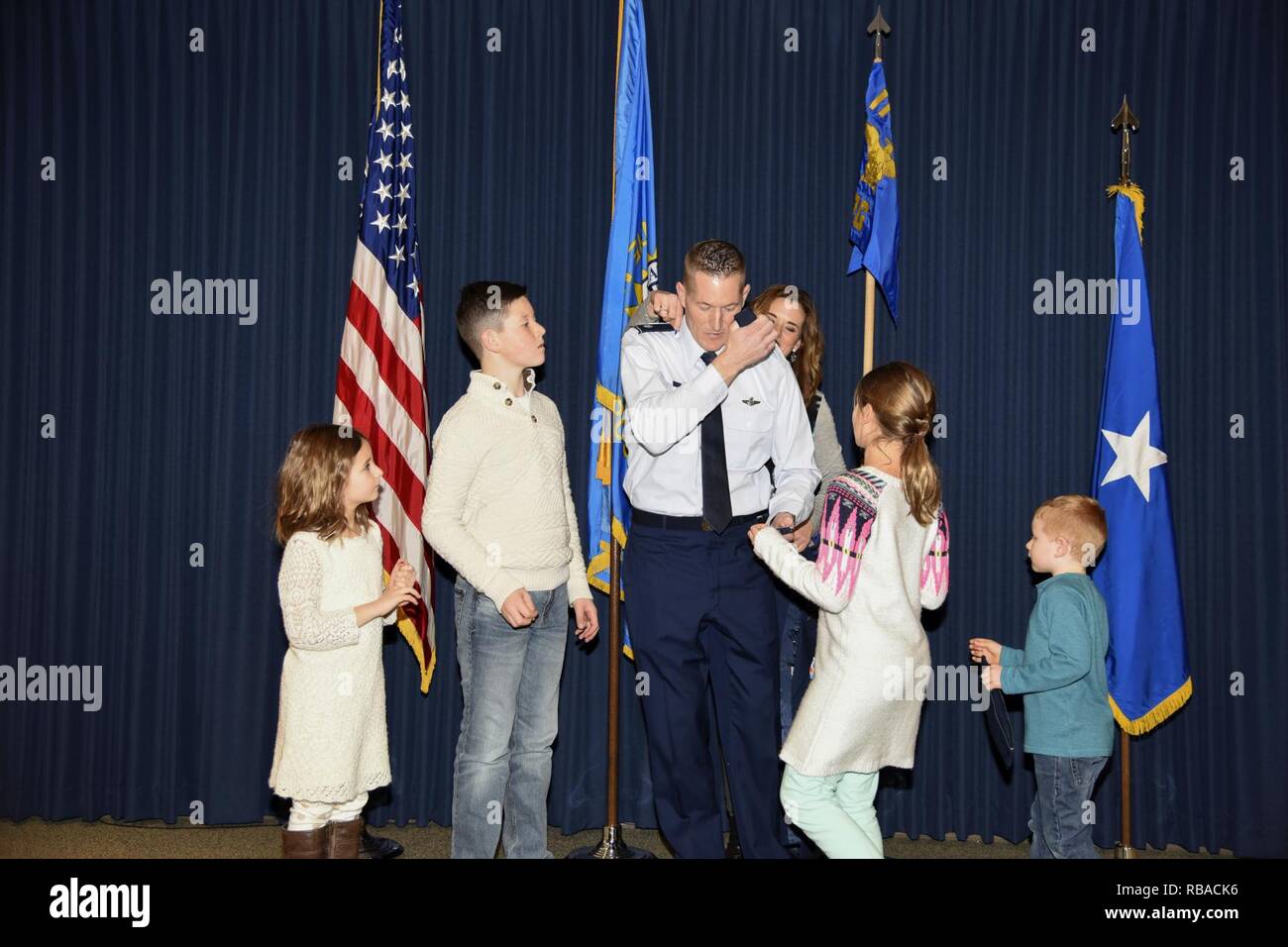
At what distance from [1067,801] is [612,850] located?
1.58 meters

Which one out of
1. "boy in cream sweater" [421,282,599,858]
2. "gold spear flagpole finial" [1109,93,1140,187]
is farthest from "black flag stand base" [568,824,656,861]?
"gold spear flagpole finial" [1109,93,1140,187]

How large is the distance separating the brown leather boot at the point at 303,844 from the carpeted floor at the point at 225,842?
1.13m

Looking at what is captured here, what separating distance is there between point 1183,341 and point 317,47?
363 cm

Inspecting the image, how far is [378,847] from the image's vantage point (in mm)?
3906

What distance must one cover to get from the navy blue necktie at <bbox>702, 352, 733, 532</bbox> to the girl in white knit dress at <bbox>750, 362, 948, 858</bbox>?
0.25 meters

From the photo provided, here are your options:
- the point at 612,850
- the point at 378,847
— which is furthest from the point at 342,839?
the point at 612,850

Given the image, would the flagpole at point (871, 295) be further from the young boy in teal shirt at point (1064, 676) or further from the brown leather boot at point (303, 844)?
the brown leather boot at point (303, 844)

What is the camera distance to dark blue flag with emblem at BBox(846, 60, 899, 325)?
395 cm

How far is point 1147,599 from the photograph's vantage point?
3760mm

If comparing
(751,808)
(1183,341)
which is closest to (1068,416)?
(1183,341)

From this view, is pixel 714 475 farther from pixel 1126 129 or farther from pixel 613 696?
pixel 1126 129

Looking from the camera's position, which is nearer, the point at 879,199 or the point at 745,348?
the point at 745,348

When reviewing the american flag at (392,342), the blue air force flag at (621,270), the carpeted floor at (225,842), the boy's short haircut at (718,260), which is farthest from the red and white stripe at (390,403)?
the boy's short haircut at (718,260)
